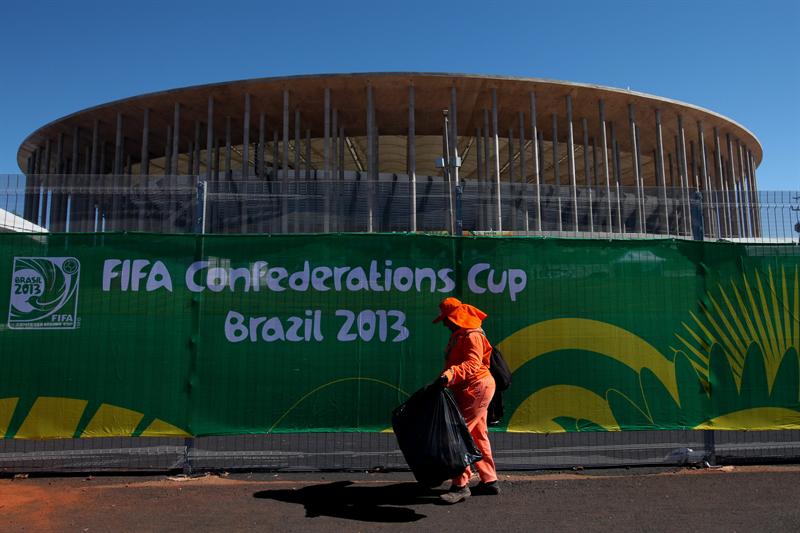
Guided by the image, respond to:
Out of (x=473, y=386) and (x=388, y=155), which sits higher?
(x=388, y=155)

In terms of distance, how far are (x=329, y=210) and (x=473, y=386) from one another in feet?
13.3

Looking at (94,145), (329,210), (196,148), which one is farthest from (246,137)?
(329,210)

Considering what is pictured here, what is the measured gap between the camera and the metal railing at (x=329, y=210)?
668cm

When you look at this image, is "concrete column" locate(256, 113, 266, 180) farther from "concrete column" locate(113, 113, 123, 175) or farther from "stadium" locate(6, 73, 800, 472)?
"stadium" locate(6, 73, 800, 472)

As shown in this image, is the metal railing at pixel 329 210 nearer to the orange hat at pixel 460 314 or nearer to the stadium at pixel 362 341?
the stadium at pixel 362 341

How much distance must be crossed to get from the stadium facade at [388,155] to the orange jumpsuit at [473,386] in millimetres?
1583

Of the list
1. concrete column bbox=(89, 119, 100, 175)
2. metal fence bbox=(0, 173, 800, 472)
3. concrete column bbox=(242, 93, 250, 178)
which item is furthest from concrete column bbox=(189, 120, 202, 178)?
→ metal fence bbox=(0, 173, 800, 472)

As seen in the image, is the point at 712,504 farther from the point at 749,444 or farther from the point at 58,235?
the point at 58,235

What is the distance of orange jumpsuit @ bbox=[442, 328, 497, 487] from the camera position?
5.01m

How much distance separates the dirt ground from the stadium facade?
269 cm

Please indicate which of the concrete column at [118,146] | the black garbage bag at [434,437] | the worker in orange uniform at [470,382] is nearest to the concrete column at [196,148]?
the concrete column at [118,146]

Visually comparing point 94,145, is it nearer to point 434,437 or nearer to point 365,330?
point 365,330

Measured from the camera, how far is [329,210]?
327 inches

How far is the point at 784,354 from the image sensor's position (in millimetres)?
6133
